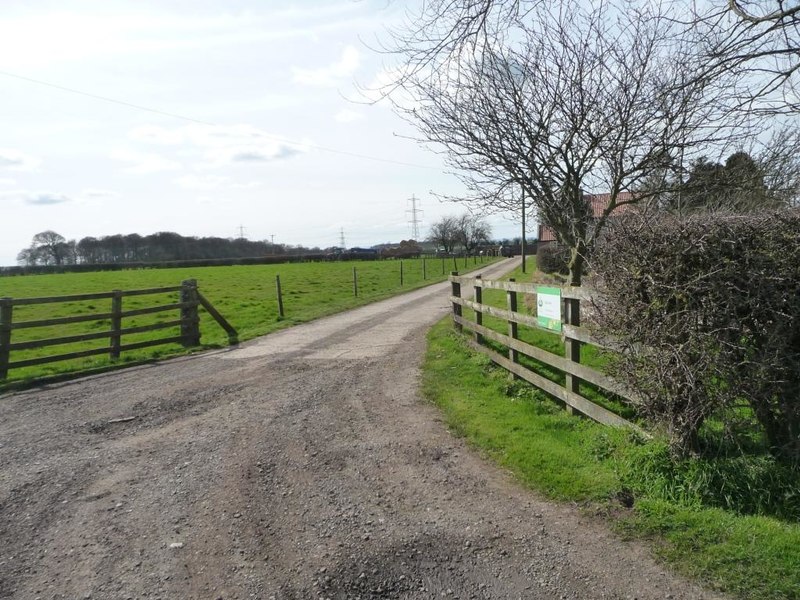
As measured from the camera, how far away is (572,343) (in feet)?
19.0

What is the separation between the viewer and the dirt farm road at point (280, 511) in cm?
312

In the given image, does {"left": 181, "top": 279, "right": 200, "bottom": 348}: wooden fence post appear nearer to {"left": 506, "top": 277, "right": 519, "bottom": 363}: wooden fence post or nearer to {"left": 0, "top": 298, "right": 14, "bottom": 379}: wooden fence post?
{"left": 0, "top": 298, "right": 14, "bottom": 379}: wooden fence post

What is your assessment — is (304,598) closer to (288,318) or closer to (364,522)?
(364,522)

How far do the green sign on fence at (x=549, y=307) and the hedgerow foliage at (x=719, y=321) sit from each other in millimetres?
1942

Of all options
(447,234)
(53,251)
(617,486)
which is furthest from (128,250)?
(617,486)

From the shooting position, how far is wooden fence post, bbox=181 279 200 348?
11.9 meters

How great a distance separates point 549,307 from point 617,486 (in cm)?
267

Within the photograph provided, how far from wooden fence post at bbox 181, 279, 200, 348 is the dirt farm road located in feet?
15.0

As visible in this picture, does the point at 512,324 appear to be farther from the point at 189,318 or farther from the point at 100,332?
the point at 100,332

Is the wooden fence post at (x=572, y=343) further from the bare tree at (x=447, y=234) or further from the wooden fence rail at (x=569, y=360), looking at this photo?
the bare tree at (x=447, y=234)

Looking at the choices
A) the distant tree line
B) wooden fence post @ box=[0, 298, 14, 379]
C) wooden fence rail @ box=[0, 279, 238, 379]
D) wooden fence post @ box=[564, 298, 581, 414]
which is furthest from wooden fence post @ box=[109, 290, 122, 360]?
the distant tree line

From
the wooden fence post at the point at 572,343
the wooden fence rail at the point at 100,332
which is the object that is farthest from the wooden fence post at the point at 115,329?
the wooden fence post at the point at 572,343

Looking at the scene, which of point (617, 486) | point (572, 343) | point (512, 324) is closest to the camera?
point (617, 486)

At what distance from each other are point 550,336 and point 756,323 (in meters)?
6.17
